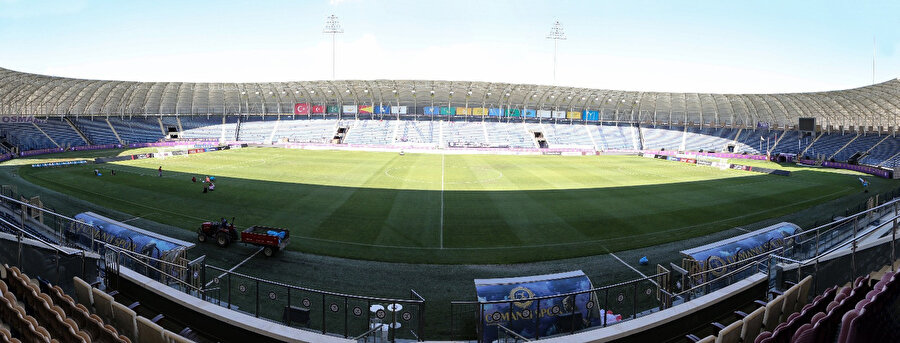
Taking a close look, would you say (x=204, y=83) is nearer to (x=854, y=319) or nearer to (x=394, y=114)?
(x=394, y=114)

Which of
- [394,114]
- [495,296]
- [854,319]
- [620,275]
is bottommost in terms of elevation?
[620,275]

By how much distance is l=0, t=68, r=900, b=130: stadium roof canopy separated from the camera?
246 ft

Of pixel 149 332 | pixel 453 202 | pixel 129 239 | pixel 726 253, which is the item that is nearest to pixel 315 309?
pixel 149 332

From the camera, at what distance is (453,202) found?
29578 millimetres

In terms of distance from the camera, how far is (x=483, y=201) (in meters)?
30.1

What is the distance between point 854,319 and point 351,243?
679 inches

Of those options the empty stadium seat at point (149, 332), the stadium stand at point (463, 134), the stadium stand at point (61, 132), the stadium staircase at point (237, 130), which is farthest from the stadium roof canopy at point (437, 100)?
the empty stadium seat at point (149, 332)

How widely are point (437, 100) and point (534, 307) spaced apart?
287 feet

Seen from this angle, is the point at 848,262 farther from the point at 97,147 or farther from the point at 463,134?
the point at 97,147

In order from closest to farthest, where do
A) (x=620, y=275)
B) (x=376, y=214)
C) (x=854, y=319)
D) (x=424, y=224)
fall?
(x=854, y=319)
(x=620, y=275)
(x=424, y=224)
(x=376, y=214)

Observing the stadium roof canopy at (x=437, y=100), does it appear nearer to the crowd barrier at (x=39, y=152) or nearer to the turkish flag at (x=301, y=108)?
the turkish flag at (x=301, y=108)

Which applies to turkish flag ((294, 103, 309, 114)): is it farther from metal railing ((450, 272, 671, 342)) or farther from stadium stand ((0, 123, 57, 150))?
metal railing ((450, 272, 671, 342))

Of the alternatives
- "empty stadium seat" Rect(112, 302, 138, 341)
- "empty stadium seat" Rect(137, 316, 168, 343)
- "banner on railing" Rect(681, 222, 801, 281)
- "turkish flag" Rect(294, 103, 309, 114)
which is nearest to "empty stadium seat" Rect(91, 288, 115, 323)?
"empty stadium seat" Rect(112, 302, 138, 341)

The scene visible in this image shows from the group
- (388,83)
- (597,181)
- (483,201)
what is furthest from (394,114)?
(483,201)
